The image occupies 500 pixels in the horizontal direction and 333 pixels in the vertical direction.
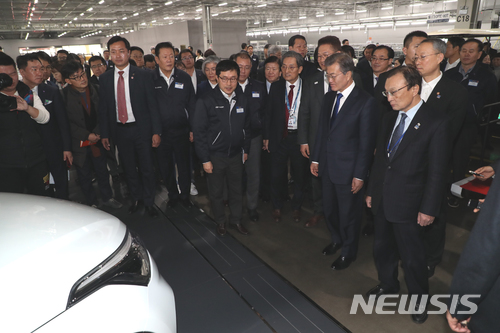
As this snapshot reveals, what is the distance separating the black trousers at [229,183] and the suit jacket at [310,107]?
719 mm

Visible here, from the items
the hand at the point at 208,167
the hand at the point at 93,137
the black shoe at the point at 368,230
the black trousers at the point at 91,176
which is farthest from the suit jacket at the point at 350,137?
the black trousers at the point at 91,176

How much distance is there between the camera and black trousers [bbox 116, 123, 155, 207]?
3588 millimetres

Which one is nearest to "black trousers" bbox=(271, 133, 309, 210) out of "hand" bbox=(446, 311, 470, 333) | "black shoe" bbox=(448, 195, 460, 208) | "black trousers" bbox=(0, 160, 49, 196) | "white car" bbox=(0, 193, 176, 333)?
"black shoe" bbox=(448, 195, 460, 208)

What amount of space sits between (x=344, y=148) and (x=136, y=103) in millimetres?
2277

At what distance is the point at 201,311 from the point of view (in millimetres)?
2359

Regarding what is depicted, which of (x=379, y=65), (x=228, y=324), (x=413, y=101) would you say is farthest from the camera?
(x=379, y=65)

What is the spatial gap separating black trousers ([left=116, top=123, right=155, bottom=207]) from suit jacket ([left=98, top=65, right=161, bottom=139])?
8 centimetres

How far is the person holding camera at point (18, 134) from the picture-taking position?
2.66 m

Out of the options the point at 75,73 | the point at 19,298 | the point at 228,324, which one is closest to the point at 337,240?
the point at 228,324

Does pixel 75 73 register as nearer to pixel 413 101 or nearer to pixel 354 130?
pixel 354 130

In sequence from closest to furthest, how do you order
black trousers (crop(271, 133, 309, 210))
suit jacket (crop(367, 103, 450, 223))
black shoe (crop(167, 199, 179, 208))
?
suit jacket (crop(367, 103, 450, 223))
black trousers (crop(271, 133, 309, 210))
black shoe (crop(167, 199, 179, 208))

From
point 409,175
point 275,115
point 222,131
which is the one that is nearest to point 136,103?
point 222,131

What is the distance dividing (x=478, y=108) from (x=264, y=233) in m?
3.20

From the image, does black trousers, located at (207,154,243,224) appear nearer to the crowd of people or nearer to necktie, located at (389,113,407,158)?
the crowd of people
